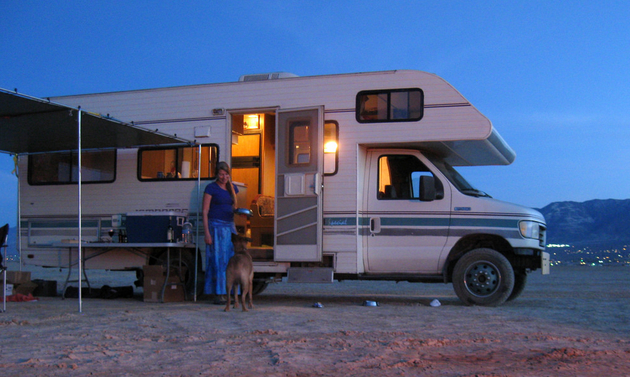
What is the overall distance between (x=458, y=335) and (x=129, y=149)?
19.9 feet

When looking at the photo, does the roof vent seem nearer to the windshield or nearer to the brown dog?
the windshield

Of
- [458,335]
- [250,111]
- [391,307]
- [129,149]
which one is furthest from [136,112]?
[458,335]

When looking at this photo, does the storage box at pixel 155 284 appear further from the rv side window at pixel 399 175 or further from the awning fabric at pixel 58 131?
the rv side window at pixel 399 175

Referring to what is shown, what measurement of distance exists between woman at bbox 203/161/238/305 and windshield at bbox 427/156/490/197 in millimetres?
2863

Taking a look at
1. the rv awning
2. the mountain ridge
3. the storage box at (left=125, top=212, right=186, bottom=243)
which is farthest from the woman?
the mountain ridge

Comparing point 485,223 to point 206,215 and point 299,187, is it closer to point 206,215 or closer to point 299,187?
point 299,187

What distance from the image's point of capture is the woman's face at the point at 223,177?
831 cm

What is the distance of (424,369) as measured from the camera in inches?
163

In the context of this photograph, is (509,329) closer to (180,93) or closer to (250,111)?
(250,111)

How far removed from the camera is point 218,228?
329 inches

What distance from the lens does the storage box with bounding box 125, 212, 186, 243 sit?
8609 mm

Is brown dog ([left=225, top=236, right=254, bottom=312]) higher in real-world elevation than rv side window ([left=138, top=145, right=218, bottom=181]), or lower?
lower

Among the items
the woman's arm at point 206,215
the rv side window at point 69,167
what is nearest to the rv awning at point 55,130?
the rv side window at point 69,167

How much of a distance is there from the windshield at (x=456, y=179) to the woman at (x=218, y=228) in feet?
9.39
